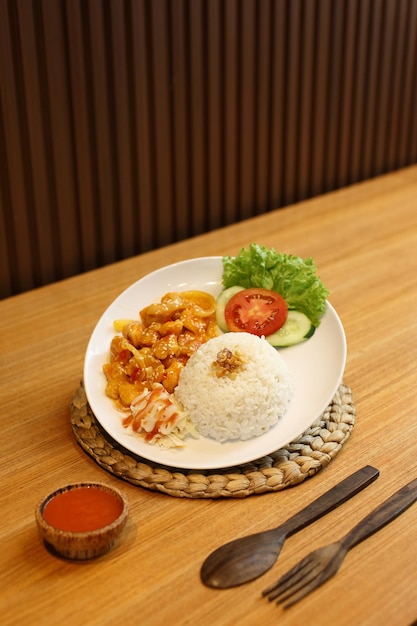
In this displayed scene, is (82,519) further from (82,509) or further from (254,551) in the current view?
(254,551)

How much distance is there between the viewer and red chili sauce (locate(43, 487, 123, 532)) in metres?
1.31

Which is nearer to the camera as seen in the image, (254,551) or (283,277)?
(254,551)

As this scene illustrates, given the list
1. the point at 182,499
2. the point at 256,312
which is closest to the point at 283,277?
the point at 256,312

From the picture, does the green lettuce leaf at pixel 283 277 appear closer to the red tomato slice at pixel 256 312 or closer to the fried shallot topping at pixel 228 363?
the red tomato slice at pixel 256 312

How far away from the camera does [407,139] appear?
3.33m

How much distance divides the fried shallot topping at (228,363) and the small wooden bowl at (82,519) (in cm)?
31

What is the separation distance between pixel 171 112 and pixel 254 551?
152cm

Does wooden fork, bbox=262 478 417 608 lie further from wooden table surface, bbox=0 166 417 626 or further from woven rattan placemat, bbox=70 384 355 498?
woven rattan placemat, bbox=70 384 355 498

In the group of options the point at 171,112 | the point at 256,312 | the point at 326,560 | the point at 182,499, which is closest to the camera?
the point at 326,560

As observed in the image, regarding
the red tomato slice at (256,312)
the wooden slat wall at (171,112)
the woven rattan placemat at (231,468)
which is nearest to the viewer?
the woven rattan placemat at (231,468)

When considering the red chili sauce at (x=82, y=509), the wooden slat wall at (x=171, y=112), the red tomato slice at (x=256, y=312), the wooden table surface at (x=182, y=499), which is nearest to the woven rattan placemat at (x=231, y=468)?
the wooden table surface at (x=182, y=499)

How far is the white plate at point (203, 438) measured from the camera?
4.86 ft

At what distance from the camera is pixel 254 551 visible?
1312 millimetres

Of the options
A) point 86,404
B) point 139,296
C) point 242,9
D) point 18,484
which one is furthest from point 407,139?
point 18,484
